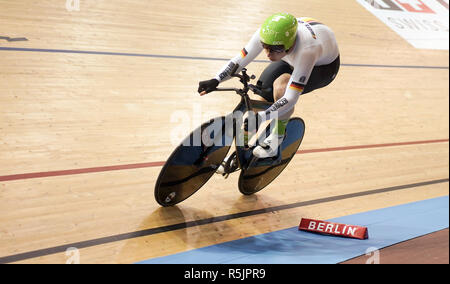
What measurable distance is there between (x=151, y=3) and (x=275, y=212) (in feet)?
10.5

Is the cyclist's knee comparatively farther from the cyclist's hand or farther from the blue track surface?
the blue track surface

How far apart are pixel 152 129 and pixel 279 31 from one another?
5.31 feet

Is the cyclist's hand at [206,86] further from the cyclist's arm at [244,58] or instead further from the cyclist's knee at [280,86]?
the cyclist's knee at [280,86]

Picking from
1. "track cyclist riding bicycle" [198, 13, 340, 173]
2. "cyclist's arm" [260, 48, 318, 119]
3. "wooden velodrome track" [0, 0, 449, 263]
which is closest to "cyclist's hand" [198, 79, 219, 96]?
"track cyclist riding bicycle" [198, 13, 340, 173]

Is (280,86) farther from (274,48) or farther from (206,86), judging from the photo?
(206,86)

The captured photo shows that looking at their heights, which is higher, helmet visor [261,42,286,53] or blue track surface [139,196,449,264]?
helmet visor [261,42,286,53]

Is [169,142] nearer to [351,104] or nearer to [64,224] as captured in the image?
[64,224]

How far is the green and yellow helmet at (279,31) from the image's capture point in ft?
8.67

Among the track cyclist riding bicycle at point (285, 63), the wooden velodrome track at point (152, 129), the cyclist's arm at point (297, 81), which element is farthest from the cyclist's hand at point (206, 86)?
the wooden velodrome track at point (152, 129)

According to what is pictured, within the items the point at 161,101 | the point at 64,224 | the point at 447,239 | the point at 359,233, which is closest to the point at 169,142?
the point at 161,101

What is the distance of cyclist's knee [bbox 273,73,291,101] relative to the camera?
3021 millimetres

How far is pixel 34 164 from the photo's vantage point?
10.4 ft

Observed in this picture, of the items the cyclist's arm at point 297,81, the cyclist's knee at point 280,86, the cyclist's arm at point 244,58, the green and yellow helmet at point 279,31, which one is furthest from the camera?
the cyclist's knee at point 280,86

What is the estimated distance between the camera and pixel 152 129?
12.8ft
